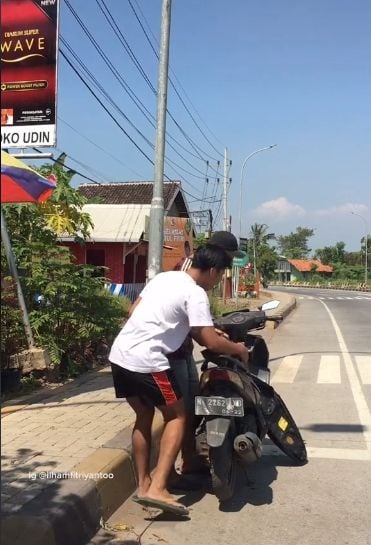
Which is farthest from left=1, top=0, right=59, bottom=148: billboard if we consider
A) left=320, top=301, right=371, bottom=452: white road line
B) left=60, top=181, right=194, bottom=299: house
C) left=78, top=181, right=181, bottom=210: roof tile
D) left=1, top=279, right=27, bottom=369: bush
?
left=78, top=181, right=181, bottom=210: roof tile

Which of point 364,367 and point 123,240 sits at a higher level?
point 123,240

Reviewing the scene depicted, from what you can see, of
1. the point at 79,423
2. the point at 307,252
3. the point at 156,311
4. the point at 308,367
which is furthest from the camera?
the point at 307,252

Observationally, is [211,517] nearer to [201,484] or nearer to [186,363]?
[201,484]

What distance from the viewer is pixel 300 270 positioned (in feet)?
387

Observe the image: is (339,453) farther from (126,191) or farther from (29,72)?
(126,191)

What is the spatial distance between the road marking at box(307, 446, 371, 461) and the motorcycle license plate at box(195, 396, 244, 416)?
1622mm

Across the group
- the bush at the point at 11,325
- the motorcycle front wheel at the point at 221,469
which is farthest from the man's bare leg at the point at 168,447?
the bush at the point at 11,325

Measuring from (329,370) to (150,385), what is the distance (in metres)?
6.79

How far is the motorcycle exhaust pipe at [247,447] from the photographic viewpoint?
4.10 m

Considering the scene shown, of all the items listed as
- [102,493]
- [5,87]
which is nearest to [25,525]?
[102,493]

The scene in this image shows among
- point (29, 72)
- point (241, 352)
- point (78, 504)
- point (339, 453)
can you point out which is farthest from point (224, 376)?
point (29, 72)

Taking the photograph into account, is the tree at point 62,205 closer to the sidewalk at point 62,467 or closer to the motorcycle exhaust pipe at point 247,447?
the sidewalk at point 62,467

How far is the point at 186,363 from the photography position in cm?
421

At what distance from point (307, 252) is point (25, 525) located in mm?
137920
